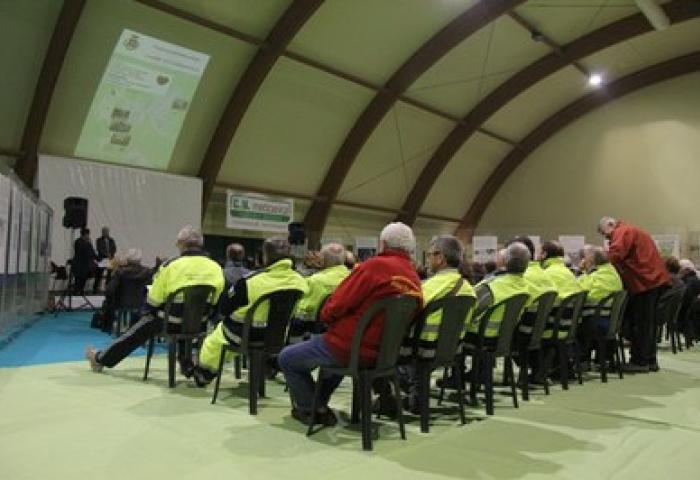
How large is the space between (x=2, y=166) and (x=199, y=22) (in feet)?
19.8

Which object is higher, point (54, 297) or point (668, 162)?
point (668, 162)

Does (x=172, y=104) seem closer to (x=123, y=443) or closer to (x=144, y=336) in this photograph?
(x=144, y=336)

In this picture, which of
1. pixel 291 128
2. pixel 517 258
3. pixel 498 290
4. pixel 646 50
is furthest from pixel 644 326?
pixel 646 50

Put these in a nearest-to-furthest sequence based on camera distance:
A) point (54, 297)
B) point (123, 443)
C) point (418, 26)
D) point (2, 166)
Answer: point (123, 443) < point (2, 166) < point (54, 297) < point (418, 26)

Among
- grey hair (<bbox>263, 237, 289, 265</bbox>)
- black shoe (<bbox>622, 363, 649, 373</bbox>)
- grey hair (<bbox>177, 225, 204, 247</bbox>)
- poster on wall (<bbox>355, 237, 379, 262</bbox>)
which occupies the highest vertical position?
poster on wall (<bbox>355, 237, 379, 262</bbox>)

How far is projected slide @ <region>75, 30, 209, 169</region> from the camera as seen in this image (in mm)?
10820

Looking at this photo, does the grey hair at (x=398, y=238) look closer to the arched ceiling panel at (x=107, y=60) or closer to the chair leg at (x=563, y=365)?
the chair leg at (x=563, y=365)

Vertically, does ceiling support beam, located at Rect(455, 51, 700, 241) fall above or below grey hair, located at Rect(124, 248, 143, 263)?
above

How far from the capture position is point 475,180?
19453 millimetres

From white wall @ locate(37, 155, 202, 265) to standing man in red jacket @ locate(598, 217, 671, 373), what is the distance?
8.79m

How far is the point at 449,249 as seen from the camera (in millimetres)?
3738

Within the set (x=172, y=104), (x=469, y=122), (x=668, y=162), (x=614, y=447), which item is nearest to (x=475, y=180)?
(x=469, y=122)

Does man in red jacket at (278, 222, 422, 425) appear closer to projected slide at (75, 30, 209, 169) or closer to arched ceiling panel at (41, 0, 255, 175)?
arched ceiling panel at (41, 0, 255, 175)

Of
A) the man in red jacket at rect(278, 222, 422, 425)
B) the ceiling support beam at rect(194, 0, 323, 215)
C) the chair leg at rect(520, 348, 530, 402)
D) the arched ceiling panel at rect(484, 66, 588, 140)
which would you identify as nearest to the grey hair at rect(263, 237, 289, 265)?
the man in red jacket at rect(278, 222, 422, 425)
